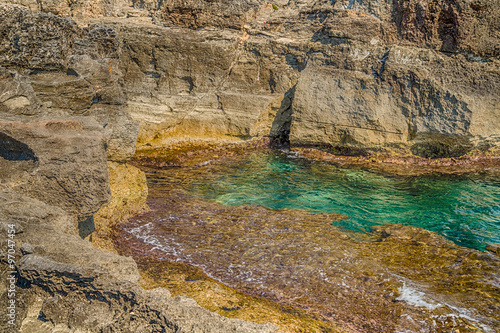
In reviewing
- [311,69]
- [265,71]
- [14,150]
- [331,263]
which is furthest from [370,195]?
[14,150]

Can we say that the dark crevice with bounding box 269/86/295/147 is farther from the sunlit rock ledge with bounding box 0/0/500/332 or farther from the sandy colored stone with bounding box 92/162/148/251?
the sandy colored stone with bounding box 92/162/148/251

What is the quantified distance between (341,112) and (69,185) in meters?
8.61

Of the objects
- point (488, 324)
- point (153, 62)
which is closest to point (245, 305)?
point (488, 324)

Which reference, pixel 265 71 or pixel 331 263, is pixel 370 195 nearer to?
pixel 331 263

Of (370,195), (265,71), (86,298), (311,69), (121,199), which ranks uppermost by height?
(311,69)

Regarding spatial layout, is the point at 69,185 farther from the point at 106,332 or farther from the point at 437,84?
the point at 437,84

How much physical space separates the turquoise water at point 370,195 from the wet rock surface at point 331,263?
732 millimetres

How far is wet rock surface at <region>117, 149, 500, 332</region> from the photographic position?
4629mm

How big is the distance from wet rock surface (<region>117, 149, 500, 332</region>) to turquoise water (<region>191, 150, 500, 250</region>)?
0.73m

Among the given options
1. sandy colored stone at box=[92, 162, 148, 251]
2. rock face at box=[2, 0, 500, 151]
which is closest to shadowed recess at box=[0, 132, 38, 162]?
sandy colored stone at box=[92, 162, 148, 251]

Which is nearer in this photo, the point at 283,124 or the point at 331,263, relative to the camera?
the point at 331,263

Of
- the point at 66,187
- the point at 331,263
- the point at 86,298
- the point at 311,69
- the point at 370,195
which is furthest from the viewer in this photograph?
the point at 311,69

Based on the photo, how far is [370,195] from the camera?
364 inches

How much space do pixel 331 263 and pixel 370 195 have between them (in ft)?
13.1
